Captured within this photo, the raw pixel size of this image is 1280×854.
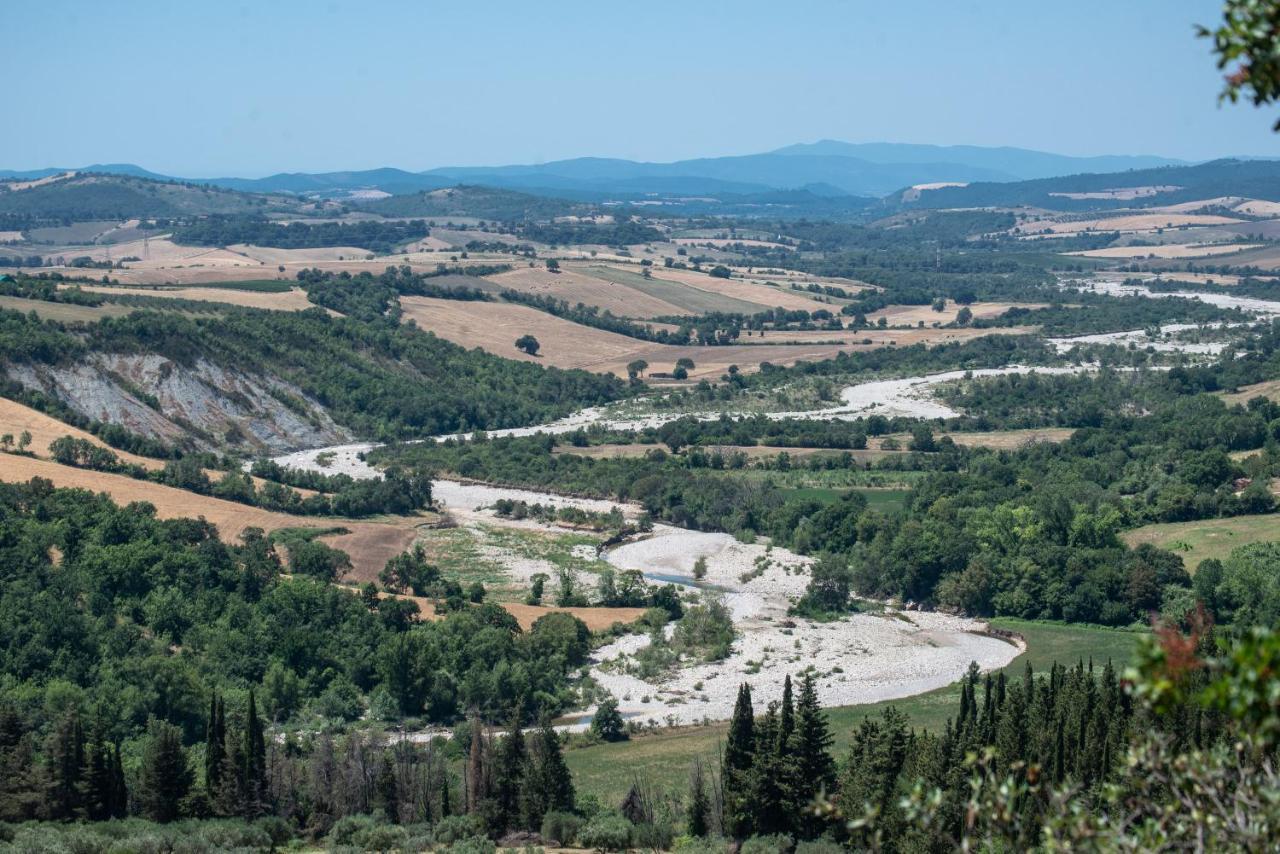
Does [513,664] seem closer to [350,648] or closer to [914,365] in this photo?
[350,648]

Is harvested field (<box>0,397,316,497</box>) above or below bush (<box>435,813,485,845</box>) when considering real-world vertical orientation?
above

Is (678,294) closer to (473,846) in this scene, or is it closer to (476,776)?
(476,776)

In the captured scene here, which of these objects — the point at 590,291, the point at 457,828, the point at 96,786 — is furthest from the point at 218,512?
the point at 590,291

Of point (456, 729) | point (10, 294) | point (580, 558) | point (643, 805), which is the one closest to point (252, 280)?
point (10, 294)

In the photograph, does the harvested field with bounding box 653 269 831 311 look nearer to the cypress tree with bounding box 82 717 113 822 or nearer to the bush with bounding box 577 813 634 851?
the bush with bounding box 577 813 634 851

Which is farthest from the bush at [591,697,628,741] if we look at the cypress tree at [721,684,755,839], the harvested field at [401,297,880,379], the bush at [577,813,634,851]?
the harvested field at [401,297,880,379]

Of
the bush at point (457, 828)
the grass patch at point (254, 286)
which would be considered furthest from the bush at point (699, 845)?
the grass patch at point (254, 286)
